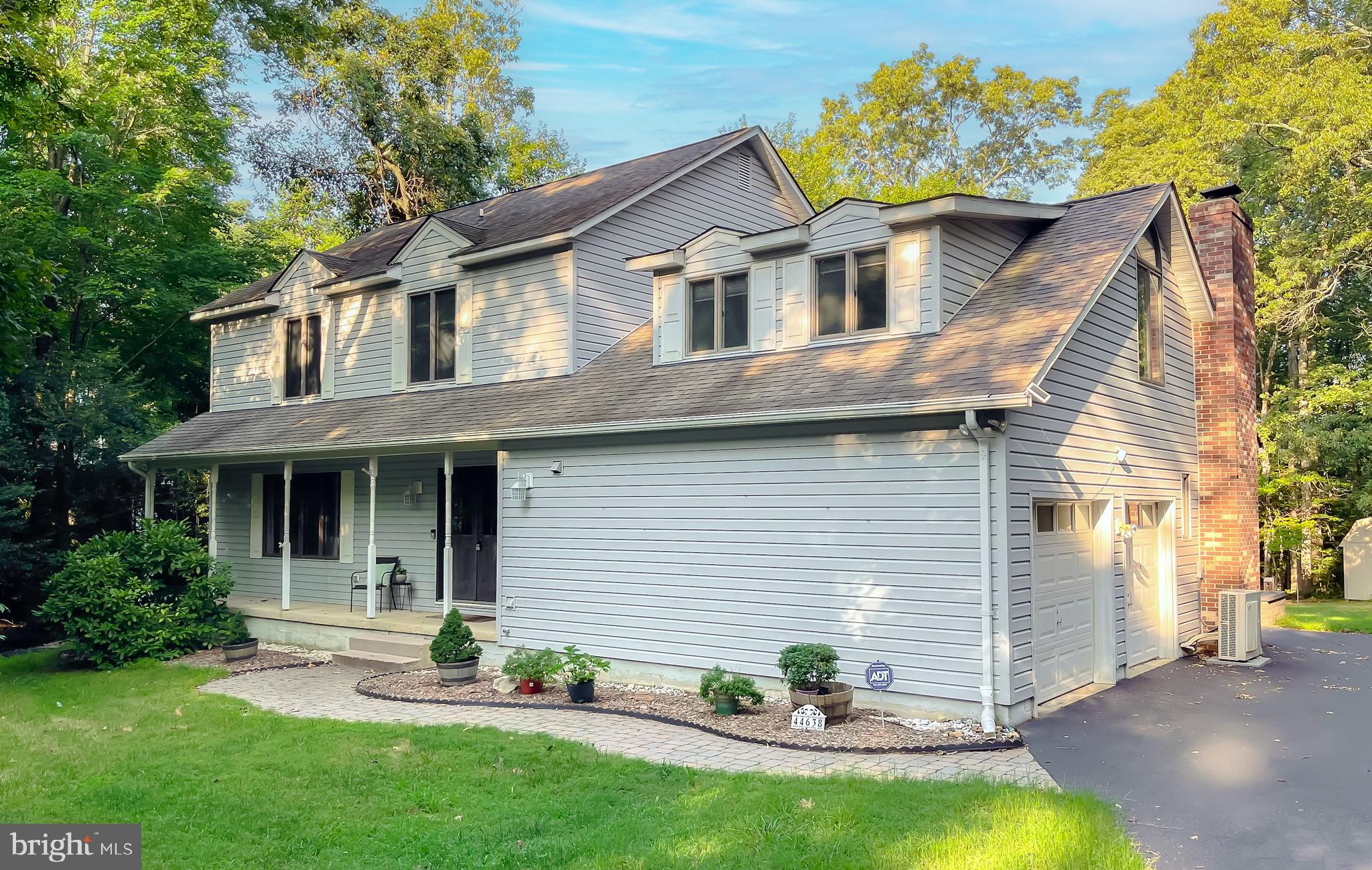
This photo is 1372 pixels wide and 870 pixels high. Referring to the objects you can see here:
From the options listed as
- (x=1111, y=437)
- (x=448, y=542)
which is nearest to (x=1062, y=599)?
(x=1111, y=437)

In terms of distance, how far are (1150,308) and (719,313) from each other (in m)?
5.45

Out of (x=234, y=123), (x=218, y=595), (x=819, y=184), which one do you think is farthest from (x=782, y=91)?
(x=218, y=595)

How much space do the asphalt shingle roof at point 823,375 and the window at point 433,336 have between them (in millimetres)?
444

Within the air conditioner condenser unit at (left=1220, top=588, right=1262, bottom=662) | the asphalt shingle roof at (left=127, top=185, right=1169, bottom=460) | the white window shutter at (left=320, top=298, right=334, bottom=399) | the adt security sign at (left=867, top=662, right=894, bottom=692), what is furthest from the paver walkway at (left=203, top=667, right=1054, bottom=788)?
the white window shutter at (left=320, top=298, right=334, bottom=399)

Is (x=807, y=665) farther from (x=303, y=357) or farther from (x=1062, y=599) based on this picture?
(x=303, y=357)

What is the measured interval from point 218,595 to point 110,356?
8005 millimetres

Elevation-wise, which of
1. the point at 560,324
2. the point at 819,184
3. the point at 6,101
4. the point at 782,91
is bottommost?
the point at 560,324

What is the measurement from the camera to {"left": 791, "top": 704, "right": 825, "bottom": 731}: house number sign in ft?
27.9

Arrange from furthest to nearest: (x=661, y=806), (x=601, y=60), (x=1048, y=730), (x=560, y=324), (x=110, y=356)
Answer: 1. (x=601, y=60)
2. (x=110, y=356)
3. (x=560, y=324)
4. (x=1048, y=730)
5. (x=661, y=806)

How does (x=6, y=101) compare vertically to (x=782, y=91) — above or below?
below

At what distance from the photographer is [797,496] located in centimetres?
990

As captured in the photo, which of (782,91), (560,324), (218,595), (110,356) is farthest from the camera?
(782,91)

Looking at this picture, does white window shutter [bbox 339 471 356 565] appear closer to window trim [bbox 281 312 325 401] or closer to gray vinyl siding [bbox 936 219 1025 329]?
window trim [bbox 281 312 325 401]

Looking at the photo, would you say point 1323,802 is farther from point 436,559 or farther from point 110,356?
point 110,356
